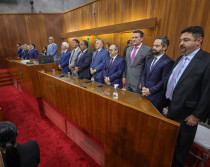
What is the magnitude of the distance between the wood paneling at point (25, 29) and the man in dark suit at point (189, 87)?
7484mm

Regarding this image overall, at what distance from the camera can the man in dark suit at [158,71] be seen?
1.53m

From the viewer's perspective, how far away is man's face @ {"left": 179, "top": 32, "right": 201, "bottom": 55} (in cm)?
114

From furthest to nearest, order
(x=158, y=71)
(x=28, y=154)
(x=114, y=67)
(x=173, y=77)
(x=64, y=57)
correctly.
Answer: (x=64, y=57), (x=114, y=67), (x=158, y=71), (x=173, y=77), (x=28, y=154)

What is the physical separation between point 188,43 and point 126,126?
1.01 metres

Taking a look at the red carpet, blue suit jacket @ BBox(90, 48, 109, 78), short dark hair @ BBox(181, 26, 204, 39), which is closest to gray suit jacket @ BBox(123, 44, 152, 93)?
blue suit jacket @ BBox(90, 48, 109, 78)

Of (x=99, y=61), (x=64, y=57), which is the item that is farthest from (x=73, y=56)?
(x=99, y=61)

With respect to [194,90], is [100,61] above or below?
above

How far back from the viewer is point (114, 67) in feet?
7.21

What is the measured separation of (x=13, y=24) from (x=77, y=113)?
715cm

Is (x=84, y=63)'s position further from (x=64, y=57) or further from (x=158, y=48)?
(x=158, y=48)

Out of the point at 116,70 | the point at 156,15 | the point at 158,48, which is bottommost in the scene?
the point at 116,70

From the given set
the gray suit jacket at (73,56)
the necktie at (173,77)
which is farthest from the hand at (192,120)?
the gray suit jacket at (73,56)

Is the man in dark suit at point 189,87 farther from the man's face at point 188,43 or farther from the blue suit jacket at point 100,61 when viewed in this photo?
the blue suit jacket at point 100,61

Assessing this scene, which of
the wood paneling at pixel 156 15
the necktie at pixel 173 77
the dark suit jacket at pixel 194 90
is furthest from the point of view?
the wood paneling at pixel 156 15
